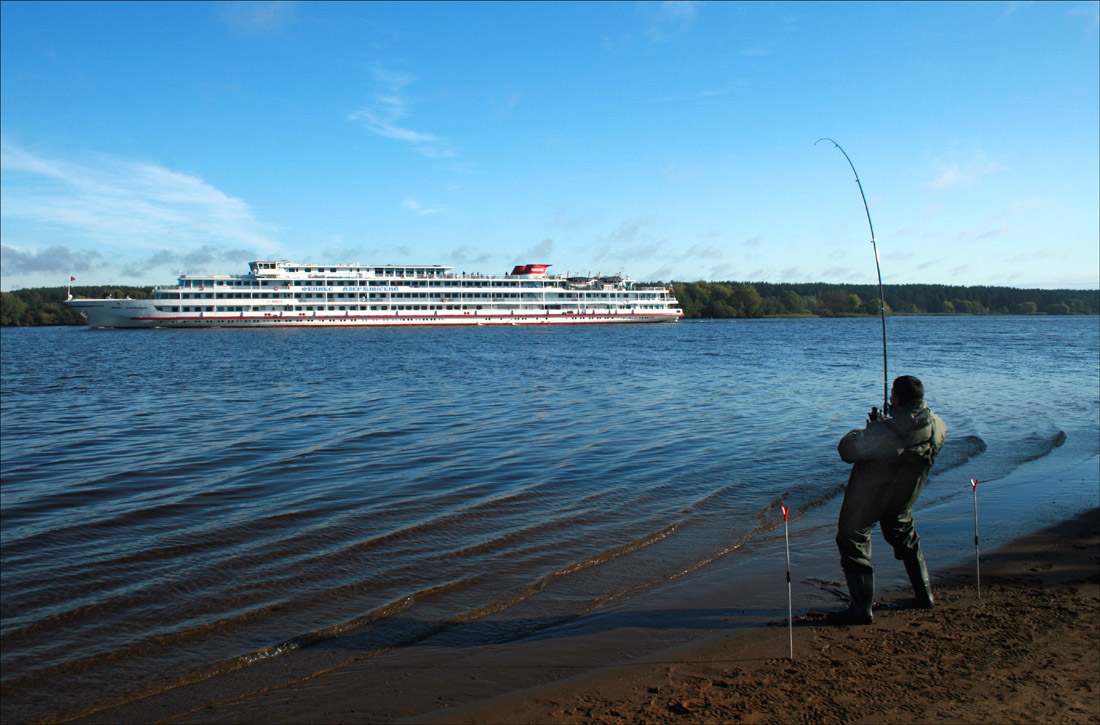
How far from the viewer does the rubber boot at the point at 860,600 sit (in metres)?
5.50

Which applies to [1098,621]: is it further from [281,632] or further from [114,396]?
[114,396]

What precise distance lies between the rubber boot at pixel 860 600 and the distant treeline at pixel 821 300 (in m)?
141

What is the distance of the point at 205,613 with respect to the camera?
6.36m

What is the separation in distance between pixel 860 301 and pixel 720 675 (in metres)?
186

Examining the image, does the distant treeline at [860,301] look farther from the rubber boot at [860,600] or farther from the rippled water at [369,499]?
the rubber boot at [860,600]

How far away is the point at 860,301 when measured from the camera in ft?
572

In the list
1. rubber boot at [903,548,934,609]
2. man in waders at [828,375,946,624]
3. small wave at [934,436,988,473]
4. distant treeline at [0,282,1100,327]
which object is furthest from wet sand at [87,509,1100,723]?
distant treeline at [0,282,1100,327]

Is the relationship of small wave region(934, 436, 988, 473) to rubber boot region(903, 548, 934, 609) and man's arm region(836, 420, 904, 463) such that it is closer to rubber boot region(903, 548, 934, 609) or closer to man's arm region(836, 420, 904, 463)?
rubber boot region(903, 548, 934, 609)

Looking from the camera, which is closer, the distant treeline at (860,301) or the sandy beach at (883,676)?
the sandy beach at (883,676)

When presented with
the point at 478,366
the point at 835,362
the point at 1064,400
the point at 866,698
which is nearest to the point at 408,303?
the point at 478,366

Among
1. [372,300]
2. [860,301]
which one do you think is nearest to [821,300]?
[860,301]

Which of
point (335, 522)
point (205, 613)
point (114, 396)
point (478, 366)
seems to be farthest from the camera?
point (478, 366)

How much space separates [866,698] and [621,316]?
10095 cm

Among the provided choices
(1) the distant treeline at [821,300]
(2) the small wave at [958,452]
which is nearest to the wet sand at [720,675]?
(2) the small wave at [958,452]
